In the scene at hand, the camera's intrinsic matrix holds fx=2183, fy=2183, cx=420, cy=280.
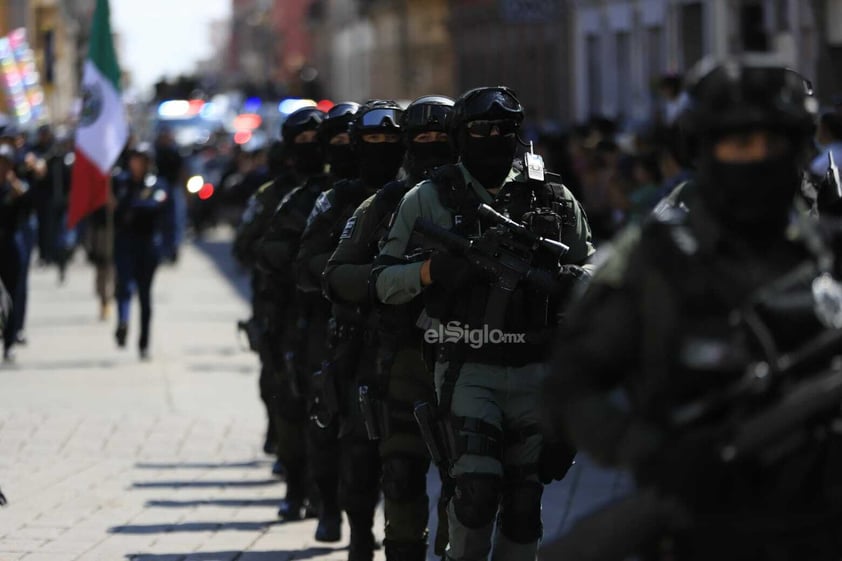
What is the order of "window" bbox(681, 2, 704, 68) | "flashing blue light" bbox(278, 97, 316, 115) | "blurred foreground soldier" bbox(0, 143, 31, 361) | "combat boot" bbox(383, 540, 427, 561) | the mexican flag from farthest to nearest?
1. "window" bbox(681, 2, 704, 68)
2. the mexican flag
3. "blurred foreground soldier" bbox(0, 143, 31, 361)
4. "flashing blue light" bbox(278, 97, 316, 115)
5. "combat boot" bbox(383, 540, 427, 561)

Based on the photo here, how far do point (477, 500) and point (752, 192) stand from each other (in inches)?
101

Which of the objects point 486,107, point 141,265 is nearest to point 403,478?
point 486,107

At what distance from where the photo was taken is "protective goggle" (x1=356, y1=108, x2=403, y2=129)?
868 centimetres

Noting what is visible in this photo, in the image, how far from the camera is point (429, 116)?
8008mm

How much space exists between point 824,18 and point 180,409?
12.1m

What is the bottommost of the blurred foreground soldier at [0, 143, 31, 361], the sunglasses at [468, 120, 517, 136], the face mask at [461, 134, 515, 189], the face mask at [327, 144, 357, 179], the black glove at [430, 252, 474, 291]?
the blurred foreground soldier at [0, 143, 31, 361]

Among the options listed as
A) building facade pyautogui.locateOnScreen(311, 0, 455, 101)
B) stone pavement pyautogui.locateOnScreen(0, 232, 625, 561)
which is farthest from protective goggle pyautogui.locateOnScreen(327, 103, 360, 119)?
building facade pyautogui.locateOnScreen(311, 0, 455, 101)

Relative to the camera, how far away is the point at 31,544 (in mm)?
9250

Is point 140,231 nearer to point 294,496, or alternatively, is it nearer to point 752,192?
point 294,496

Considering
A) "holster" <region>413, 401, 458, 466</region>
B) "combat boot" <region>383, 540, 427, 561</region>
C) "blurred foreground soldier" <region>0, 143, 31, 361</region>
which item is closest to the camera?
"holster" <region>413, 401, 458, 466</region>

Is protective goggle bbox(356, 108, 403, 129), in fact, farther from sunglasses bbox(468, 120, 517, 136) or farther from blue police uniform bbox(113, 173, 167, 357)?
blue police uniform bbox(113, 173, 167, 357)

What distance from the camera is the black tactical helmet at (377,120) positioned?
8.68 m

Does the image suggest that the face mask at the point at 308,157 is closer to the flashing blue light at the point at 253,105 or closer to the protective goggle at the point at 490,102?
the protective goggle at the point at 490,102

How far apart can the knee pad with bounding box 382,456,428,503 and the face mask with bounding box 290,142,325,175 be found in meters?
3.00
